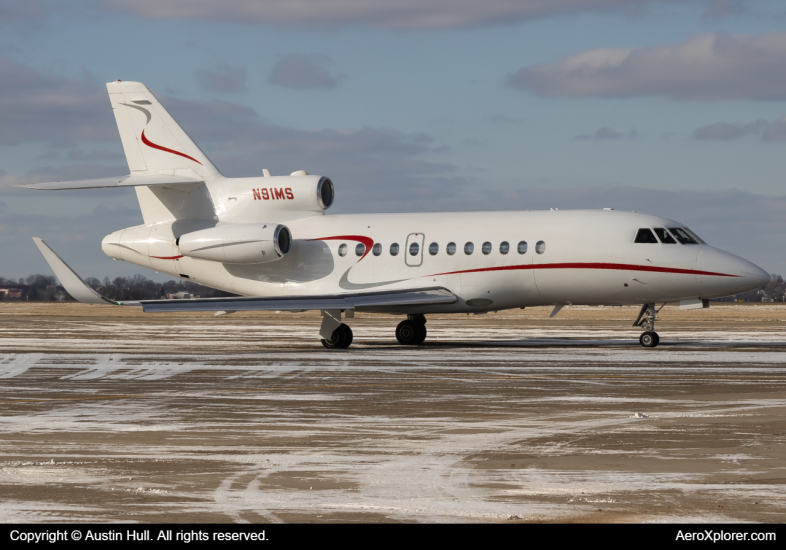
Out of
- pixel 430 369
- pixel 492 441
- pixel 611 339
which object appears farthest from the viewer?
pixel 611 339

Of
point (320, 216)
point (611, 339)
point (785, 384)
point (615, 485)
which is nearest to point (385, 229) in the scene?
point (320, 216)

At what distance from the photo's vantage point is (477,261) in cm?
2873

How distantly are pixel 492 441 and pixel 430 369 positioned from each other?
10218 millimetres

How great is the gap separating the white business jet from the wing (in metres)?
0.04

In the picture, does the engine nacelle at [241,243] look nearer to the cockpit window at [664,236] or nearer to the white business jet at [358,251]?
the white business jet at [358,251]

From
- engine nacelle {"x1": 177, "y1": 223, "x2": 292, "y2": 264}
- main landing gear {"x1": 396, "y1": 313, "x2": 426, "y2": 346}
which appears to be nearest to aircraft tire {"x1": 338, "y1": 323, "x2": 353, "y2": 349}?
main landing gear {"x1": 396, "y1": 313, "x2": 426, "y2": 346}

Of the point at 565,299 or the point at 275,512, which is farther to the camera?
the point at 565,299

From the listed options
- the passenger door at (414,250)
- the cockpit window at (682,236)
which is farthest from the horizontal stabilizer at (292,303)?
the cockpit window at (682,236)

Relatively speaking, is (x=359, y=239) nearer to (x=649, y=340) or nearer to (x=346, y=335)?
(x=346, y=335)

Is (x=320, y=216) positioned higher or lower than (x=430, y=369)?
higher

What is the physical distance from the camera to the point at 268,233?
29781 millimetres

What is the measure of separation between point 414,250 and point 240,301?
19.8 ft

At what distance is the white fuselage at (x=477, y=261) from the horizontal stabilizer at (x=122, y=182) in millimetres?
1619

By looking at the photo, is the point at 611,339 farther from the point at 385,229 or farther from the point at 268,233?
the point at 268,233
